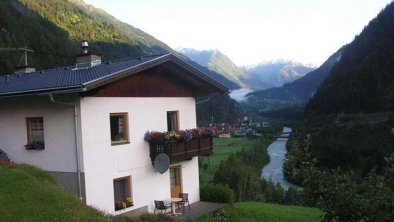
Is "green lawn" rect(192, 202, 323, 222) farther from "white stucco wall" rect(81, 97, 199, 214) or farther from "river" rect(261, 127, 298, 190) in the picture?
"river" rect(261, 127, 298, 190)

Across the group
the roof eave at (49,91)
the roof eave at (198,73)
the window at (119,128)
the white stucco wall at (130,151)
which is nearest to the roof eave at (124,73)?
the roof eave at (49,91)

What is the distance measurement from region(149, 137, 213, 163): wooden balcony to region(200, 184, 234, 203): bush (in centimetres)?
201

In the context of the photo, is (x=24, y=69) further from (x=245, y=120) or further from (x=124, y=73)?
(x=245, y=120)

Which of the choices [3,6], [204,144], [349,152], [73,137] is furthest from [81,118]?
[3,6]

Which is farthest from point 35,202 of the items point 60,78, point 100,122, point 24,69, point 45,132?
point 24,69

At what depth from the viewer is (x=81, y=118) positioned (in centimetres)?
1672

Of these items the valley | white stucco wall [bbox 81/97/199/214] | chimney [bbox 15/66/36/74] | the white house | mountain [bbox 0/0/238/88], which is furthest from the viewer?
mountain [bbox 0/0/238/88]

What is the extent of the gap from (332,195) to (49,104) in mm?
11156

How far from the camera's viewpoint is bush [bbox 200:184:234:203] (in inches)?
886

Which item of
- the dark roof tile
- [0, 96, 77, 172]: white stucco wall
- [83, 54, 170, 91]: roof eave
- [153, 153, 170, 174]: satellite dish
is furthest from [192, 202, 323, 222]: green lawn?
the dark roof tile

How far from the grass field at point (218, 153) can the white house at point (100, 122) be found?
4442 cm

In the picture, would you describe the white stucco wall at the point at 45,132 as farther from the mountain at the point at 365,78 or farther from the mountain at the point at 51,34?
Answer: the mountain at the point at 365,78

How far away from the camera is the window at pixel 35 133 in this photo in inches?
718

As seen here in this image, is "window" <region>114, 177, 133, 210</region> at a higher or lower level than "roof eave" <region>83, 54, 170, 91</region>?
lower
